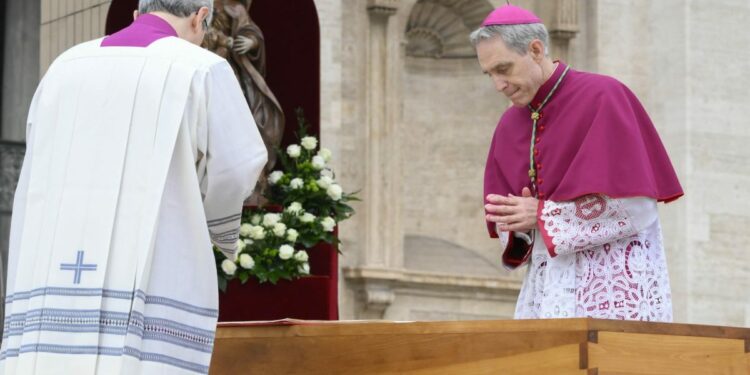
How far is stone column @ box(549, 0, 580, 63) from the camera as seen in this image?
13234mm

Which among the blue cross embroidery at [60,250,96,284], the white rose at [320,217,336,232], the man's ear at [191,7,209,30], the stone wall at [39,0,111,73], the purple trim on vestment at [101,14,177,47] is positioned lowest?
the blue cross embroidery at [60,250,96,284]

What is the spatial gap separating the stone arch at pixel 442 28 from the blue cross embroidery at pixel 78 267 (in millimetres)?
9190

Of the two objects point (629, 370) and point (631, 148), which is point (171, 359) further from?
point (631, 148)

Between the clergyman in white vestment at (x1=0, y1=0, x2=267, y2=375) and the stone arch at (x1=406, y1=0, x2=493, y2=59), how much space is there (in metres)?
8.97

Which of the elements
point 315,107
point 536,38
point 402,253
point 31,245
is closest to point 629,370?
point 536,38

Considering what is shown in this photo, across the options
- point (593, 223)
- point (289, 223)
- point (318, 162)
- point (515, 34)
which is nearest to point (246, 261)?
point (289, 223)

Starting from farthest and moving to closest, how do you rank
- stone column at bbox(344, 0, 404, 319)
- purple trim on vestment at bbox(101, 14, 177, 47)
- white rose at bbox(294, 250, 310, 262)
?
stone column at bbox(344, 0, 404, 319), white rose at bbox(294, 250, 310, 262), purple trim on vestment at bbox(101, 14, 177, 47)

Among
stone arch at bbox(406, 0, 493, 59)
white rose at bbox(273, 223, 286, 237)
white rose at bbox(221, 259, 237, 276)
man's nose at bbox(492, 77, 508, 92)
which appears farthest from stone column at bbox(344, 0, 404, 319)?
man's nose at bbox(492, 77, 508, 92)

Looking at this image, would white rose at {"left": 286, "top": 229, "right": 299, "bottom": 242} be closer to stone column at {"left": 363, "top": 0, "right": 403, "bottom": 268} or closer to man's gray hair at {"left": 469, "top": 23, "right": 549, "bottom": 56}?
stone column at {"left": 363, "top": 0, "right": 403, "bottom": 268}

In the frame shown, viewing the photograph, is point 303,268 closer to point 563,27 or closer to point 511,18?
point 563,27

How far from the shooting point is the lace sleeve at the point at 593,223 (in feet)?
16.8

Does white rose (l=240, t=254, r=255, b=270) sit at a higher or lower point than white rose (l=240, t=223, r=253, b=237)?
lower

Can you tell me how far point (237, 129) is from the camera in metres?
4.53

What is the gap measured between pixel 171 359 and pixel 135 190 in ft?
1.54
